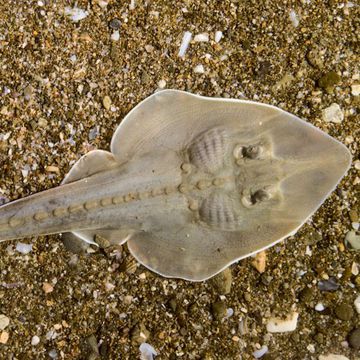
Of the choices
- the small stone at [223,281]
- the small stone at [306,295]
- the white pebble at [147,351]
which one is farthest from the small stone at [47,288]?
the small stone at [306,295]

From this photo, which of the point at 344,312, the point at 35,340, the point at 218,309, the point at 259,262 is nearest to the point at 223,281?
the point at 218,309

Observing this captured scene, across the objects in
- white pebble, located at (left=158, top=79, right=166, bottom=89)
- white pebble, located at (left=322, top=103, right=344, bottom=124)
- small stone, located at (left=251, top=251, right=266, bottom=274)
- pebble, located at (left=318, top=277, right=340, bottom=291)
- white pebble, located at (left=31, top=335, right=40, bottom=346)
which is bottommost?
white pebble, located at (left=31, top=335, right=40, bottom=346)

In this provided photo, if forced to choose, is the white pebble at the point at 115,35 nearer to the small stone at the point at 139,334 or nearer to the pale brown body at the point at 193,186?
the pale brown body at the point at 193,186

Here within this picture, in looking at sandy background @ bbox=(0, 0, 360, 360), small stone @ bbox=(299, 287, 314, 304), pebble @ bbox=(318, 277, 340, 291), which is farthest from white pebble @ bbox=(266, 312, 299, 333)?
pebble @ bbox=(318, 277, 340, 291)

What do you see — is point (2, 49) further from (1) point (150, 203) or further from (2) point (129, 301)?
(2) point (129, 301)

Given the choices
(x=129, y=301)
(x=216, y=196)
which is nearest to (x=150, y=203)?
(x=216, y=196)

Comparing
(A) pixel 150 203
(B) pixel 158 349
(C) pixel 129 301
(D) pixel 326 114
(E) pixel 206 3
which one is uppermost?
(E) pixel 206 3

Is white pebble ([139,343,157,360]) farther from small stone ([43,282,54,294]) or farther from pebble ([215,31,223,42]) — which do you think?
pebble ([215,31,223,42])
